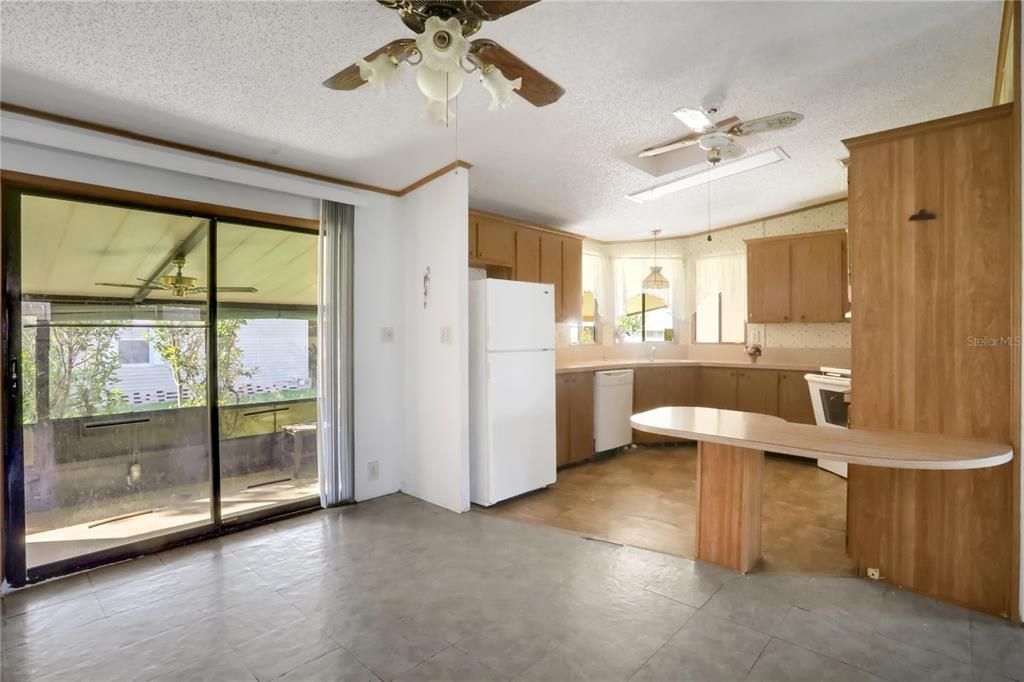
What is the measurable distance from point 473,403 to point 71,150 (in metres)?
2.89

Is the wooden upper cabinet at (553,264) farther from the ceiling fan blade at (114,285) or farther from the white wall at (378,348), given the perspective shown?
the ceiling fan blade at (114,285)

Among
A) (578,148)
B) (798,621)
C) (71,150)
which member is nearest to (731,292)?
(578,148)

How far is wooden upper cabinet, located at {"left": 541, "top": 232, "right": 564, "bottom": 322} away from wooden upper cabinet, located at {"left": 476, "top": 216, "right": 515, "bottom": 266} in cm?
49

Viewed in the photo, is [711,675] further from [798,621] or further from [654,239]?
[654,239]

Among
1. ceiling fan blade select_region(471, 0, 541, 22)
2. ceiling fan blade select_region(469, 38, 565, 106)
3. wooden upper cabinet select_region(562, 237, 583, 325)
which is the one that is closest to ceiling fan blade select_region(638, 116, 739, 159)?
ceiling fan blade select_region(469, 38, 565, 106)

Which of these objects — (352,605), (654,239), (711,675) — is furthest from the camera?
(654,239)

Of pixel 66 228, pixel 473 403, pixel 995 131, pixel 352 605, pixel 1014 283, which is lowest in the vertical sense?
pixel 352 605

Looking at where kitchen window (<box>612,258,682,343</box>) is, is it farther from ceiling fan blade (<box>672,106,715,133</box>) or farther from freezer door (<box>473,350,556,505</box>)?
ceiling fan blade (<box>672,106,715,133</box>)

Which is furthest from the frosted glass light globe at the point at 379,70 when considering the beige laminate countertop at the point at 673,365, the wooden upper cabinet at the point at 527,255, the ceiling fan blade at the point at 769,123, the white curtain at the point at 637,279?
the white curtain at the point at 637,279

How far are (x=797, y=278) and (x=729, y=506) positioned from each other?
11.6ft

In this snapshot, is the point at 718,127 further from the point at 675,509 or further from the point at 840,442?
the point at 675,509

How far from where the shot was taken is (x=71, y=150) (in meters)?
2.53

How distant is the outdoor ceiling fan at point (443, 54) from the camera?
56.4 inches

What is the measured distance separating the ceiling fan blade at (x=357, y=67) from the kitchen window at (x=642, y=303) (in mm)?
4905
